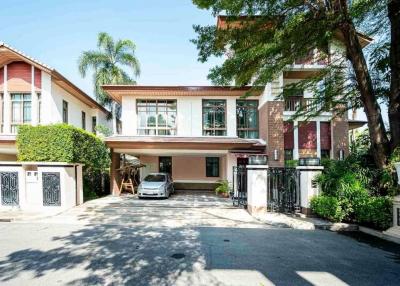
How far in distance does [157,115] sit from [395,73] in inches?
516

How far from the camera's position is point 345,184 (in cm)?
854

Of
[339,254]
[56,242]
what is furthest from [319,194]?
[56,242]

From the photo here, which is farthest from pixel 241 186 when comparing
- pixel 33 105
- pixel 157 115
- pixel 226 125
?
pixel 33 105

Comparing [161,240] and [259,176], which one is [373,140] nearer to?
[259,176]

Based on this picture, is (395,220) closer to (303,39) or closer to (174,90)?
(303,39)

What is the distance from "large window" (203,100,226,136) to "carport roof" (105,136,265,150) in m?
1.68

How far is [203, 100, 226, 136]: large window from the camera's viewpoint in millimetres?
17969

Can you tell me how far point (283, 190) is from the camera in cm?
1066

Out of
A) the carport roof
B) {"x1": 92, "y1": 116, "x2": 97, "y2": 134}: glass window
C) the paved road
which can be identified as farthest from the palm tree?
the paved road

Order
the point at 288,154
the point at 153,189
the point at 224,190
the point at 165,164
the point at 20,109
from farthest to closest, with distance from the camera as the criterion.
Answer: the point at 165,164 → the point at 224,190 → the point at 288,154 → the point at 20,109 → the point at 153,189

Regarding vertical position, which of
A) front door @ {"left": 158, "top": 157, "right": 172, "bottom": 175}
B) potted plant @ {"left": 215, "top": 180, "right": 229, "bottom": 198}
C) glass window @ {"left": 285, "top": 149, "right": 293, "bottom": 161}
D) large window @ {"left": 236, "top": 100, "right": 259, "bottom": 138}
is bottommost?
potted plant @ {"left": 215, "top": 180, "right": 229, "bottom": 198}

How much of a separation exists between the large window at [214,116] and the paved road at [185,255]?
364 inches

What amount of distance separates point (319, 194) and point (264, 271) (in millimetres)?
5653

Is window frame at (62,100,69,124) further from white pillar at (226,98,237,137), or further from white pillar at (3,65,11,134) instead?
white pillar at (226,98,237,137)
